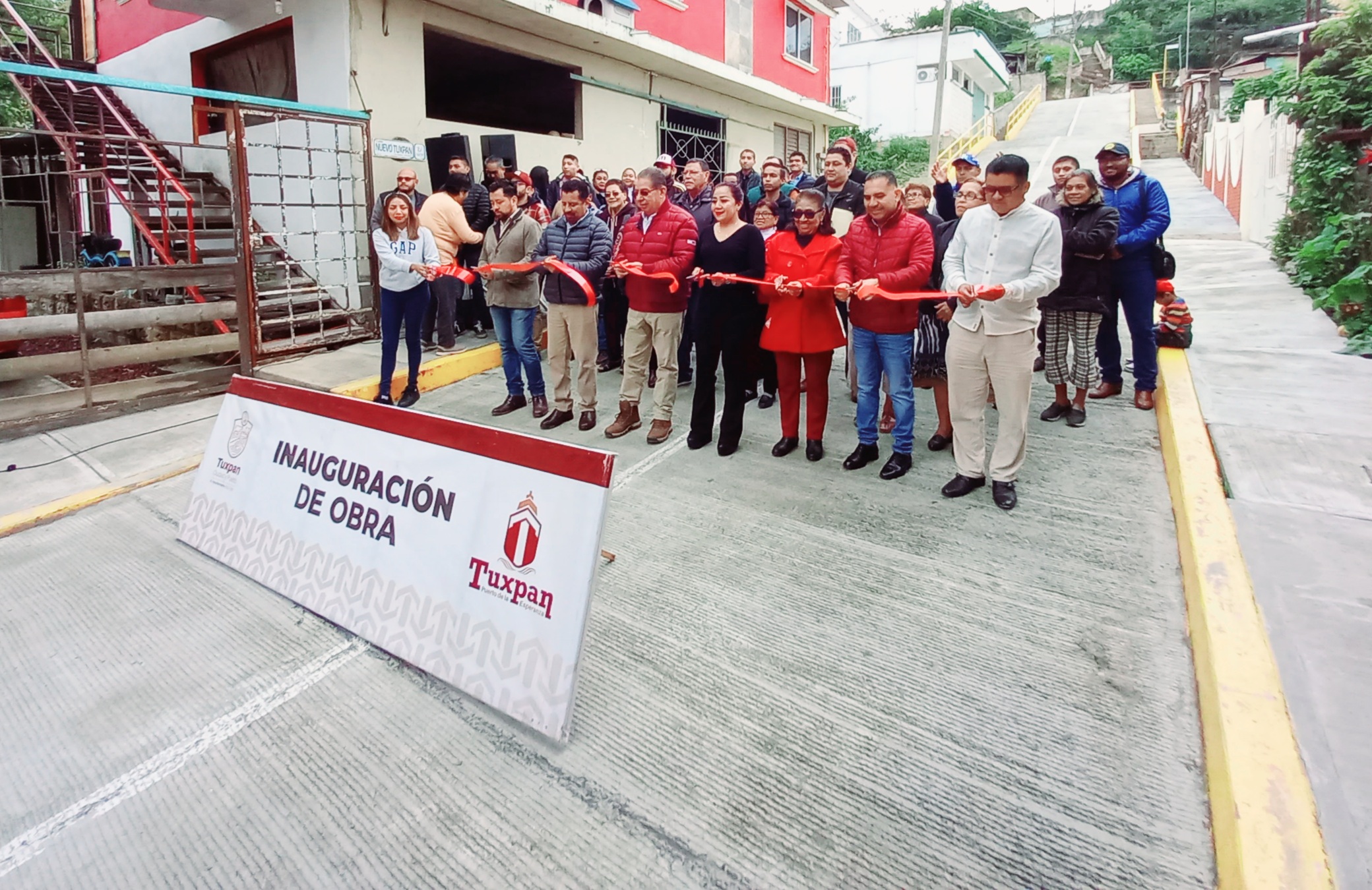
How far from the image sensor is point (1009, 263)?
434 centimetres

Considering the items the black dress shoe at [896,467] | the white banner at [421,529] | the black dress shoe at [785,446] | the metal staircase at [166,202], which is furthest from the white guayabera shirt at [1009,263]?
the metal staircase at [166,202]

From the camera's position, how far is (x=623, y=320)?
8.16 m

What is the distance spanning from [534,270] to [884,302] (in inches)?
107

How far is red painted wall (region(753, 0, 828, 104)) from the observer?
16.9 meters

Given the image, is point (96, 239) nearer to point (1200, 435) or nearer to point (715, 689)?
point (715, 689)

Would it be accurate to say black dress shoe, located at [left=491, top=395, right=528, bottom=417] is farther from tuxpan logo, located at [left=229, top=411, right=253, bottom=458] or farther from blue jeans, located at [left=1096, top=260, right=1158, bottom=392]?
blue jeans, located at [left=1096, top=260, right=1158, bottom=392]

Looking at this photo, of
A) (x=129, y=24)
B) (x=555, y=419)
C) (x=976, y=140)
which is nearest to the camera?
(x=555, y=419)

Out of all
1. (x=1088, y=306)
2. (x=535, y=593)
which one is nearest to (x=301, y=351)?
(x=535, y=593)

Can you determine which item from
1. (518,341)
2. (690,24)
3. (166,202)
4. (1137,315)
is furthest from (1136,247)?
(690,24)

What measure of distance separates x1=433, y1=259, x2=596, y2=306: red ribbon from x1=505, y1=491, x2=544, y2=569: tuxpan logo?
3236 mm

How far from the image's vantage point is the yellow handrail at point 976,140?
1252 inches

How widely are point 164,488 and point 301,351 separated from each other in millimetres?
3412

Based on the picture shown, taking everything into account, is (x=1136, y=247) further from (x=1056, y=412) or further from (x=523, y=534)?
(x=523, y=534)

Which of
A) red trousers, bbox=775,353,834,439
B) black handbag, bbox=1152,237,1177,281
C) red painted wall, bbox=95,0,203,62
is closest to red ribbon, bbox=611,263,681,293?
red trousers, bbox=775,353,834,439
